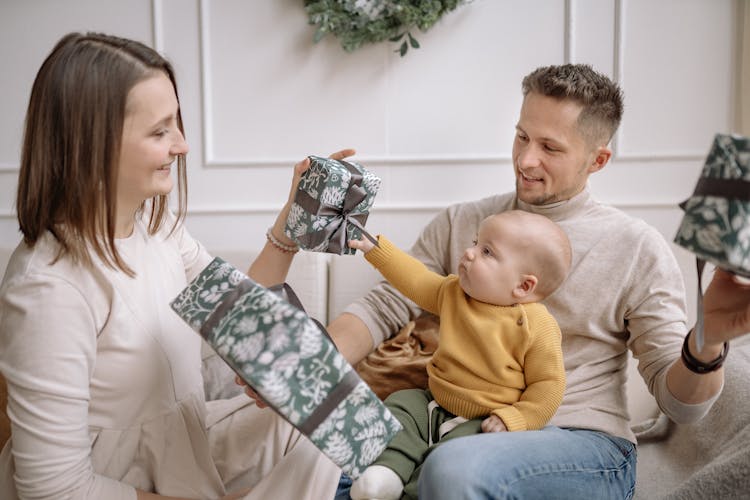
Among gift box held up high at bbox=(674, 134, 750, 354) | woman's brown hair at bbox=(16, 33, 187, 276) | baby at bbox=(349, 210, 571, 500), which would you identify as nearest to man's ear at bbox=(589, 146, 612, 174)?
baby at bbox=(349, 210, 571, 500)

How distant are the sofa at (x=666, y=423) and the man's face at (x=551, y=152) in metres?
0.50

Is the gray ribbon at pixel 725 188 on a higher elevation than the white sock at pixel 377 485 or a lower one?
higher

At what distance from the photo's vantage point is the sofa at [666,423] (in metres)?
1.33

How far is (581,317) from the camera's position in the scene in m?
1.65

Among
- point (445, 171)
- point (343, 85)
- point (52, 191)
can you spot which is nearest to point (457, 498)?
point (52, 191)

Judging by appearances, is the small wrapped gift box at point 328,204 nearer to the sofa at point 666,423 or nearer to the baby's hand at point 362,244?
the baby's hand at point 362,244

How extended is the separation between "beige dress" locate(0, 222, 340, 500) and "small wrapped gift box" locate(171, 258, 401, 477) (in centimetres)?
21

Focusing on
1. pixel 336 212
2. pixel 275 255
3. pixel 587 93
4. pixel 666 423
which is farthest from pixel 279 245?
pixel 666 423

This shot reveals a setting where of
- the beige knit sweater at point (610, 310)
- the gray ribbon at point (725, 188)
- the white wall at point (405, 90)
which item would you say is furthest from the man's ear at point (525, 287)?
the white wall at point (405, 90)

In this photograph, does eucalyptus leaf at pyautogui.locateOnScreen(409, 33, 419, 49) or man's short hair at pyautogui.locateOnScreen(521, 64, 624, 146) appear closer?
man's short hair at pyautogui.locateOnScreen(521, 64, 624, 146)

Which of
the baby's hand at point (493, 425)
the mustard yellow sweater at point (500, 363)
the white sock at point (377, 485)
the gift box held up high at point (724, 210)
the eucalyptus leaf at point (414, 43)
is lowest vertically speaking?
the white sock at point (377, 485)

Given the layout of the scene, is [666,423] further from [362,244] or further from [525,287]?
[362,244]

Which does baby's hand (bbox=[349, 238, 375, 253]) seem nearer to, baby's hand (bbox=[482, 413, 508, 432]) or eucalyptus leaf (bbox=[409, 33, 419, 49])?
baby's hand (bbox=[482, 413, 508, 432])

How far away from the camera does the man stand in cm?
135
